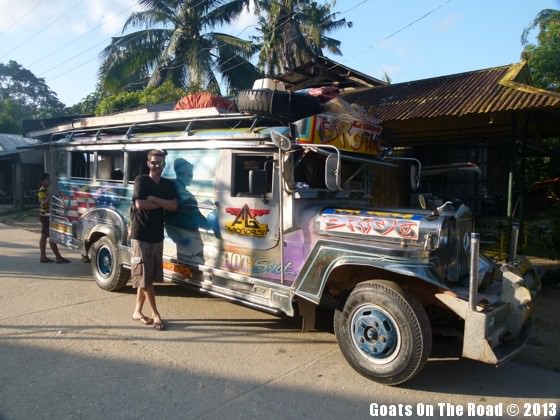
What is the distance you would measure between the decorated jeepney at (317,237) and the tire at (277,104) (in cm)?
1

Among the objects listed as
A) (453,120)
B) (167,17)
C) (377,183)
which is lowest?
(377,183)

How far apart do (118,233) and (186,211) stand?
4.36 ft

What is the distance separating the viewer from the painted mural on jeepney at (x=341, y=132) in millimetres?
4311

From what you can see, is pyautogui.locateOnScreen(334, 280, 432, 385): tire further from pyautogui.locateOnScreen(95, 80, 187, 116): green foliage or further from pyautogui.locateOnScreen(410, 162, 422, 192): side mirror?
pyautogui.locateOnScreen(95, 80, 187, 116): green foliage

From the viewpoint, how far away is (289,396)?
351cm

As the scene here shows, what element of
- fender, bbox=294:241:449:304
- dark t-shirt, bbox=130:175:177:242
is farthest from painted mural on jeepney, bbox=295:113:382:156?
dark t-shirt, bbox=130:175:177:242

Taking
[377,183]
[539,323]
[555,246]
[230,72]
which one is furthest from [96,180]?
[230,72]

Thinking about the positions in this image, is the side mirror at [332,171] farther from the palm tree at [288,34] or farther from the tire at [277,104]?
the palm tree at [288,34]

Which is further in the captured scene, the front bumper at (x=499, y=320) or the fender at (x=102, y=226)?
the fender at (x=102, y=226)

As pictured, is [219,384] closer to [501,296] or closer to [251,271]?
[251,271]

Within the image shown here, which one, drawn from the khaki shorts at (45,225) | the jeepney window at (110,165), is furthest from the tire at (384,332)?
the khaki shorts at (45,225)

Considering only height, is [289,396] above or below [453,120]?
below

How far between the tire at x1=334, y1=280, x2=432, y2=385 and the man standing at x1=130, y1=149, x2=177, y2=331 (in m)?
2.16

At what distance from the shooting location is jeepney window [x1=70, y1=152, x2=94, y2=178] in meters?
6.86
